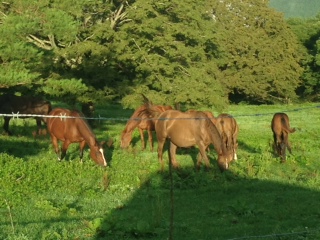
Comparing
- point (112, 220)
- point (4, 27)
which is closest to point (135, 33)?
point (4, 27)

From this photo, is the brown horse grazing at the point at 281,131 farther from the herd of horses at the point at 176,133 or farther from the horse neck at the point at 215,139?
the horse neck at the point at 215,139

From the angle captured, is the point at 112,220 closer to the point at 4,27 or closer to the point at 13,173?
the point at 13,173

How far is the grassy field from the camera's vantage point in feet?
29.2

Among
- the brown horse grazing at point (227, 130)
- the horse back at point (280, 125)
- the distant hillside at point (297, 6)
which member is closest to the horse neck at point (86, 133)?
the brown horse grazing at point (227, 130)

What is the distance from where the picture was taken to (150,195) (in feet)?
42.3

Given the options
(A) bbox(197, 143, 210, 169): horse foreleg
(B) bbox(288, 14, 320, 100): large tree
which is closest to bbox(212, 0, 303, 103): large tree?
(B) bbox(288, 14, 320, 100): large tree

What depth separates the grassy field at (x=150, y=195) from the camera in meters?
8.90

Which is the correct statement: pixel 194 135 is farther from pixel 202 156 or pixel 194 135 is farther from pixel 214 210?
pixel 214 210

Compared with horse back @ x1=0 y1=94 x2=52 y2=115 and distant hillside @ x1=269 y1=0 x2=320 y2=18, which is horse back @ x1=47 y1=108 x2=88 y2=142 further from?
distant hillside @ x1=269 y1=0 x2=320 y2=18

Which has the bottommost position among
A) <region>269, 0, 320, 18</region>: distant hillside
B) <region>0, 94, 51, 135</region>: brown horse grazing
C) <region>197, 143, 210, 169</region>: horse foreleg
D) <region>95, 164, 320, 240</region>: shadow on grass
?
<region>95, 164, 320, 240</region>: shadow on grass

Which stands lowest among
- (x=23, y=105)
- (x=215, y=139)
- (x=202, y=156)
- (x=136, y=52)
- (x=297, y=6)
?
(x=202, y=156)

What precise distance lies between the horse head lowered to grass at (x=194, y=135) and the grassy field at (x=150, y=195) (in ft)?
1.33

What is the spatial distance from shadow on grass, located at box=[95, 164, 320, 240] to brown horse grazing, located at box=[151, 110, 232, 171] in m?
0.49

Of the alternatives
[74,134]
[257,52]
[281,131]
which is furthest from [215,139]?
[257,52]
